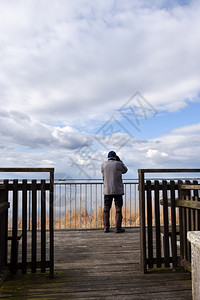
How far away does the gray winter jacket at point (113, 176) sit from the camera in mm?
6215

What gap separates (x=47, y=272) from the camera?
3.77 m

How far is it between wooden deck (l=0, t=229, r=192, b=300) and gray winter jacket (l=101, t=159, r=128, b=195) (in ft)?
5.19

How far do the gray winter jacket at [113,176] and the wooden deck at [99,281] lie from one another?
5.19 ft

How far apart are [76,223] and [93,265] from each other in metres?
3.97

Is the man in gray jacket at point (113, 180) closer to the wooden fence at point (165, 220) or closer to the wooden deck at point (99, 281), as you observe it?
the wooden deck at point (99, 281)

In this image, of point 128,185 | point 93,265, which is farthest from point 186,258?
point 128,185

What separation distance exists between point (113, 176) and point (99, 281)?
3045 millimetres

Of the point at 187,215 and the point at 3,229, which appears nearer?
the point at 3,229

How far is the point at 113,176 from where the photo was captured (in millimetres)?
6219

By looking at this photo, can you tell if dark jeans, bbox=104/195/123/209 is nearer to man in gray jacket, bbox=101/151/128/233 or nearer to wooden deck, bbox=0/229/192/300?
man in gray jacket, bbox=101/151/128/233

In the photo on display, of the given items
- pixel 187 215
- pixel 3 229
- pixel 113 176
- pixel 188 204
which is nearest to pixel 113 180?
pixel 113 176

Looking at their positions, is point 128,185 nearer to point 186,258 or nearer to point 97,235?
point 97,235

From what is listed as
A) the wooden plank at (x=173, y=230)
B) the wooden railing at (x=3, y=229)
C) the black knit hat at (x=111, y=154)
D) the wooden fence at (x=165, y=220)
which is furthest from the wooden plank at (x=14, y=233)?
the black knit hat at (x=111, y=154)

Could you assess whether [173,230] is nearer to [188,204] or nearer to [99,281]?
[188,204]
